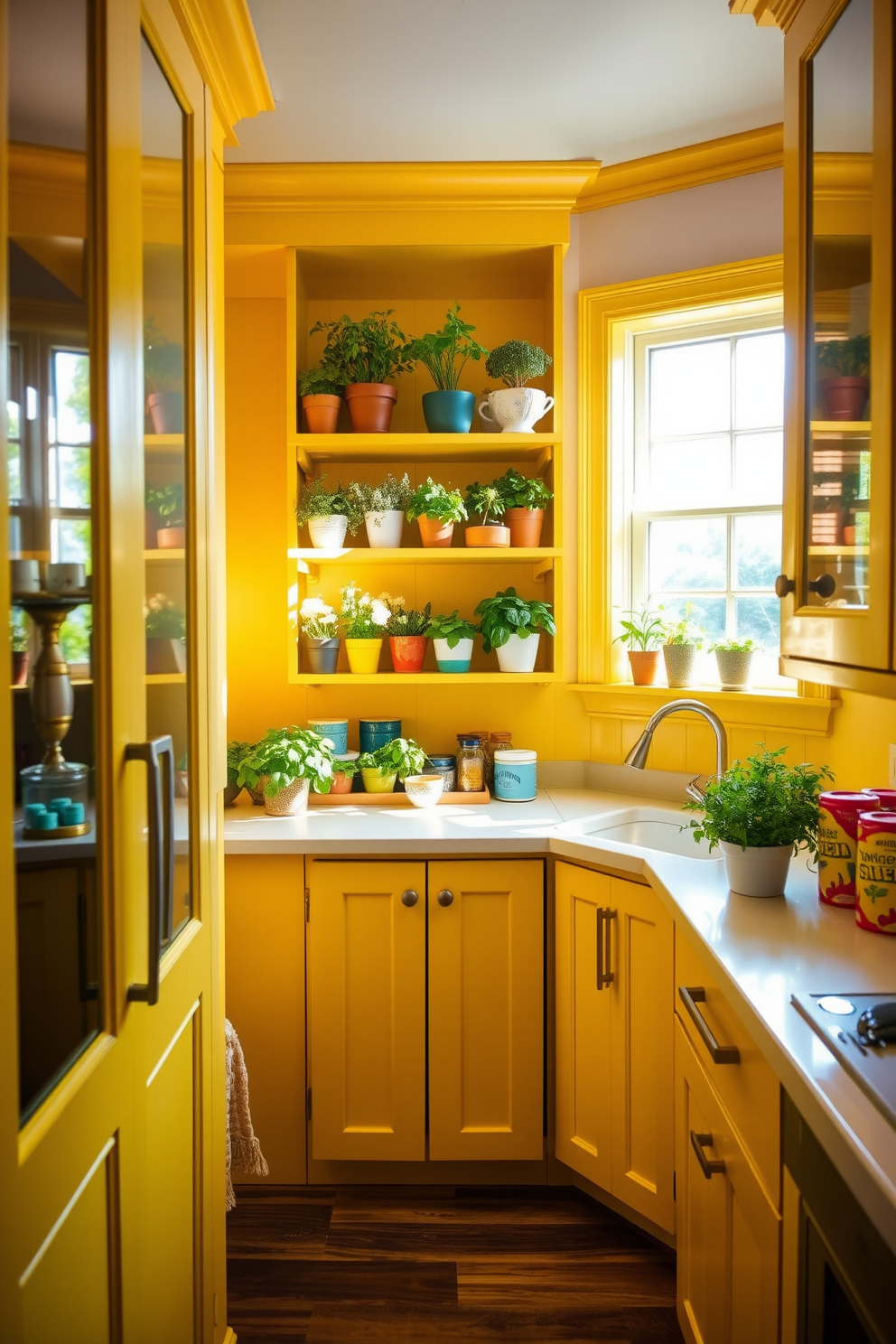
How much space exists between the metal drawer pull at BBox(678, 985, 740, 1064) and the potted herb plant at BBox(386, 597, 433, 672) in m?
1.37

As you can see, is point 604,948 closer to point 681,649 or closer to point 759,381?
point 681,649

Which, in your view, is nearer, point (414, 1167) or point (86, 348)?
point (86, 348)

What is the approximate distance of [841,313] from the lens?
1.35m

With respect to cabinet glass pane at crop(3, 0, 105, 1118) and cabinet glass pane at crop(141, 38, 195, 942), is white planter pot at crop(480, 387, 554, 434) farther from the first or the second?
cabinet glass pane at crop(3, 0, 105, 1118)

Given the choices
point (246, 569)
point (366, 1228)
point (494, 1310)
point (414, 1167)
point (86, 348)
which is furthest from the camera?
point (246, 569)

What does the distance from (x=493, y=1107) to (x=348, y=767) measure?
1013 mm

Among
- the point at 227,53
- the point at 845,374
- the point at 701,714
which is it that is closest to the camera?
the point at 845,374

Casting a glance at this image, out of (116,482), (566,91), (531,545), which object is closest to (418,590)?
(531,545)

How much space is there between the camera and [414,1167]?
246 cm

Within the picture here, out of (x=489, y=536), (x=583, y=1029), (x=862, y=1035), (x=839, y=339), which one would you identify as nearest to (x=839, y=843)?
(x=862, y=1035)

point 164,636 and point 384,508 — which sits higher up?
point 384,508

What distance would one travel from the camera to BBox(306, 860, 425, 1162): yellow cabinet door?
2383mm

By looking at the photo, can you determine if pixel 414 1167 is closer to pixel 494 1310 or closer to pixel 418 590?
pixel 494 1310

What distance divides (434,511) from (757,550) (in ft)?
3.22
